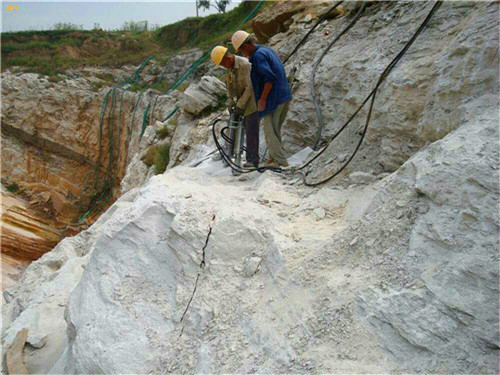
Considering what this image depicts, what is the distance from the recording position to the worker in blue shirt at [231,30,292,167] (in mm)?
4398

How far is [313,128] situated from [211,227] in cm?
324

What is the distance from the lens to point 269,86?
4.47 meters

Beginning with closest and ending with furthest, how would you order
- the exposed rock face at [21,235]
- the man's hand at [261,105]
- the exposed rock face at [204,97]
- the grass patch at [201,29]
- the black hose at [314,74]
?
the man's hand at [261,105] < the black hose at [314,74] < the exposed rock face at [204,97] < the exposed rock face at [21,235] < the grass patch at [201,29]

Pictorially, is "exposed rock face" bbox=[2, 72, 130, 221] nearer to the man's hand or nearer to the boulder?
the man's hand

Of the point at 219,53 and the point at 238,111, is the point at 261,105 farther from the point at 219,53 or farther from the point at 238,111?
the point at 219,53

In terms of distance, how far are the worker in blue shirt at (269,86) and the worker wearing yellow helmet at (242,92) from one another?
0.60 ft

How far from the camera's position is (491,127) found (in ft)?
7.09

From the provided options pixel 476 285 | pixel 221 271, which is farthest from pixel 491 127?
pixel 221 271

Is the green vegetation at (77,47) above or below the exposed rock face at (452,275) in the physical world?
above

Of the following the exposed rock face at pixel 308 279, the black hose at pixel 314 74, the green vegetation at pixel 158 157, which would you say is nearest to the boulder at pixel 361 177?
the exposed rock face at pixel 308 279

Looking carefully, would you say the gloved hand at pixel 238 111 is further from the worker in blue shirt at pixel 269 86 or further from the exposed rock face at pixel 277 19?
the exposed rock face at pixel 277 19

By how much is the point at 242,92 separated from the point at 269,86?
594 mm

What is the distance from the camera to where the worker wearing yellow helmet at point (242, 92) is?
15.3 ft

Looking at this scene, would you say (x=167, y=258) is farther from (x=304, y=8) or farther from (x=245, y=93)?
(x=304, y=8)
